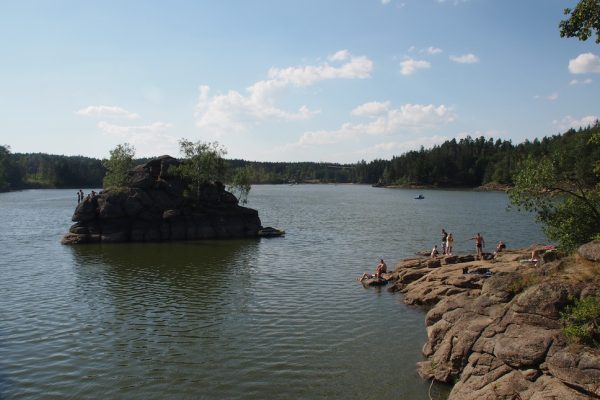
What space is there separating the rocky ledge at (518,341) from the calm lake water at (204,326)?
198cm

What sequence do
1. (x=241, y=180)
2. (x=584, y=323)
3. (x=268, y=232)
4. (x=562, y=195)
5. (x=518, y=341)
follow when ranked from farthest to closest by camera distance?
(x=241, y=180) < (x=268, y=232) < (x=562, y=195) < (x=518, y=341) < (x=584, y=323)

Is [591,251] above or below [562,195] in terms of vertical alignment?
below

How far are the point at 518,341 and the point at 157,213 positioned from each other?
60.0 metres

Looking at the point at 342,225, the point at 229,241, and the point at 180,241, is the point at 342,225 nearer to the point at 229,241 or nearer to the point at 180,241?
the point at 229,241

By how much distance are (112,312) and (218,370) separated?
526 inches

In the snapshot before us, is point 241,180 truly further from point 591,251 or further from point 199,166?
point 591,251

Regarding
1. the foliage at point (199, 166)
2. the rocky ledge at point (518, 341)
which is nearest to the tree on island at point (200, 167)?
the foliage at point (199, 166)

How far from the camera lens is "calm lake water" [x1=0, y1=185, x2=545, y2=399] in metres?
21.2

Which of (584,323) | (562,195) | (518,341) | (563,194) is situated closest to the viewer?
(584,323)

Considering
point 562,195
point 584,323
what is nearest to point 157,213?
point 562,195

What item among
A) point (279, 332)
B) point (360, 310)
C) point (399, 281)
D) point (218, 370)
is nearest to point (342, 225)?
point (399, 281)

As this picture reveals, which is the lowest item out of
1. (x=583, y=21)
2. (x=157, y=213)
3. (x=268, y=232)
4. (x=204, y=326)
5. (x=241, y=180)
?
(x=204, y=326)

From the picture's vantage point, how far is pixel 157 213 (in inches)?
2736

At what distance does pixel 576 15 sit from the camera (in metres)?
18.7
